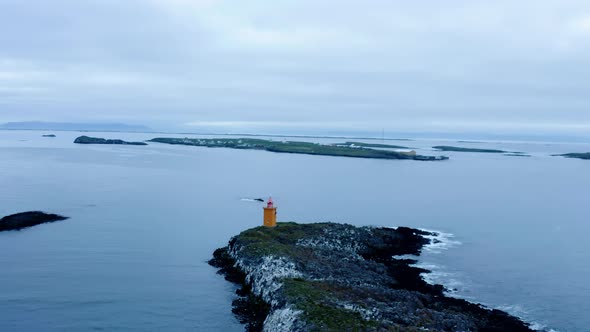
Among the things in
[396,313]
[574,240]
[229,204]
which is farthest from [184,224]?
[574,240]

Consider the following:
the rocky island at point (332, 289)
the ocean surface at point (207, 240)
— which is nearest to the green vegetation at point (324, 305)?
the rocky island at point (332, 289)

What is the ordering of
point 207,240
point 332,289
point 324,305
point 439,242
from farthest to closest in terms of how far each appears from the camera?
point 439,242, point 207,240, point 332,289, point 324,305

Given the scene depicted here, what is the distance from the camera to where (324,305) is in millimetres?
17828

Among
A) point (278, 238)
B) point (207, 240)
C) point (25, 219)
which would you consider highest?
point (278, 238)

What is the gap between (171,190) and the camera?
5688 cm

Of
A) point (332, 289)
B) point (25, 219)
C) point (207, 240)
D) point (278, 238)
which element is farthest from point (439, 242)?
point (25, 219)

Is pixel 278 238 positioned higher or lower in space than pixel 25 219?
higher

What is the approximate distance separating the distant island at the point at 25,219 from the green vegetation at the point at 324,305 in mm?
24119

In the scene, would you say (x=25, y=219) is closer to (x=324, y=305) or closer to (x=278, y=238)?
(x=278, y=238)

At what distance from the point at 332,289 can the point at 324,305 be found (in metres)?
2.12

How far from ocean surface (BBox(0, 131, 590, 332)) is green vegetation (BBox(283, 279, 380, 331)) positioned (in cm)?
273

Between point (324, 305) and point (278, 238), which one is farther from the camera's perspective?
point (278, 238)

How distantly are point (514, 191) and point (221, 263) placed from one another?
161 feet

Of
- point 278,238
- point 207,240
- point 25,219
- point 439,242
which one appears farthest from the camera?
point 25,219
